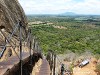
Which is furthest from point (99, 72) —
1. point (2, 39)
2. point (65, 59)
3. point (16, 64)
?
point (16, 64)

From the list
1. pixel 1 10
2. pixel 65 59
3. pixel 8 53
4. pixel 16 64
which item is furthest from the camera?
pixel 65 59

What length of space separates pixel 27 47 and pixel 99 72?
11946 mm

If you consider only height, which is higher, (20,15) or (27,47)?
(20,15)

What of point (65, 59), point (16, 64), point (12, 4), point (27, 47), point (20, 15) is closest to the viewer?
point (16, 64)

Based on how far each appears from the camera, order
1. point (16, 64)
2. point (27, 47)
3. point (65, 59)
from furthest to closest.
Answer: point (65, 59), point (27, 47), point (16, 64)

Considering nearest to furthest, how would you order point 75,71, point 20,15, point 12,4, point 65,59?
point 12,4, point 20,15, point 75,71, point 65,59

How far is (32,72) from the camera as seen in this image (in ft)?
29.5

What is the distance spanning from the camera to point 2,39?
30.0 feet

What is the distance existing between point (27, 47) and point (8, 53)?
325cm

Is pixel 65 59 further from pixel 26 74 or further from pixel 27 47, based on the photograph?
pixel 26 74

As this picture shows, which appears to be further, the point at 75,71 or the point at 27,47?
the point at 75,71

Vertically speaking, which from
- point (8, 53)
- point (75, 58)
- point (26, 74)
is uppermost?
point (8, 53)

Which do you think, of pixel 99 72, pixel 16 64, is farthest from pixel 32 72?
pixel 99 72

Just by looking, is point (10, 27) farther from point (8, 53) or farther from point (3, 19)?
point (8, 53)
